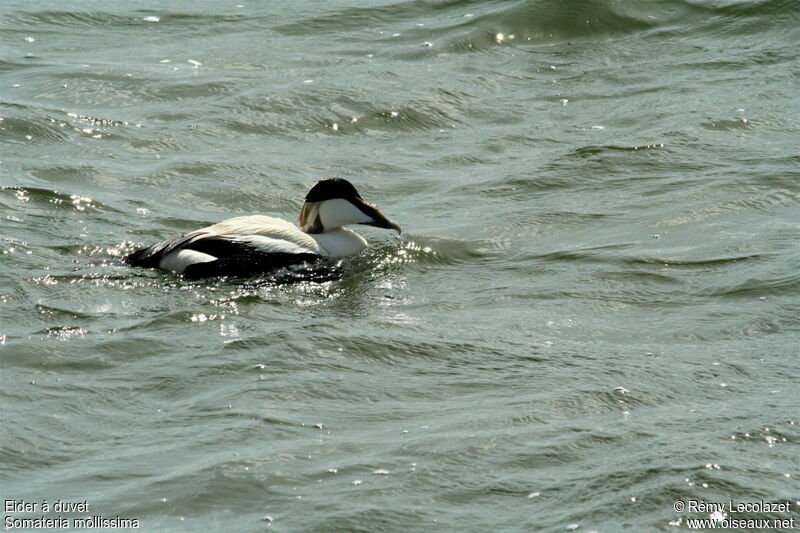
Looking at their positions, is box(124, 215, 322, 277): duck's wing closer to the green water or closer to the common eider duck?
the common eider duck

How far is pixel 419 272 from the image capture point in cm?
877

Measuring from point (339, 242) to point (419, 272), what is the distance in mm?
706

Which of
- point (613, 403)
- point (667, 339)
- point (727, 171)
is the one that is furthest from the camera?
point (727, 171)

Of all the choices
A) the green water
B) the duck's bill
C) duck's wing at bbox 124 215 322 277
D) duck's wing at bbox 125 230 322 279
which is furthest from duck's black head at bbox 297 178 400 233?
duck's wing at bbox 125 230 322 279

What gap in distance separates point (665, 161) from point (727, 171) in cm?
60

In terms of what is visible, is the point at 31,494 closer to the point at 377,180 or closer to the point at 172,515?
the point at 172,515

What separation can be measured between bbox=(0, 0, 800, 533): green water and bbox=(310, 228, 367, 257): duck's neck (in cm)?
9

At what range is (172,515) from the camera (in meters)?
4.96

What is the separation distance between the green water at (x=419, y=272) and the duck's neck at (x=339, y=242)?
3.6 inches

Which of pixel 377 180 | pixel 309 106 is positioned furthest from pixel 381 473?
pixel 309 106

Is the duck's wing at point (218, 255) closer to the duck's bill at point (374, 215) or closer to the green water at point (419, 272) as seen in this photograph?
the green water at point (419, 272)

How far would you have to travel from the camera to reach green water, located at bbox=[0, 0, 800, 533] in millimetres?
5332

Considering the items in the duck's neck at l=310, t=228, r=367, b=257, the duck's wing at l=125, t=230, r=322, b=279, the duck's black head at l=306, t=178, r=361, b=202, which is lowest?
the duck's neck at l=310, t=228, r=367, b=257

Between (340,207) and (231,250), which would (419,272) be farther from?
(231,250)
